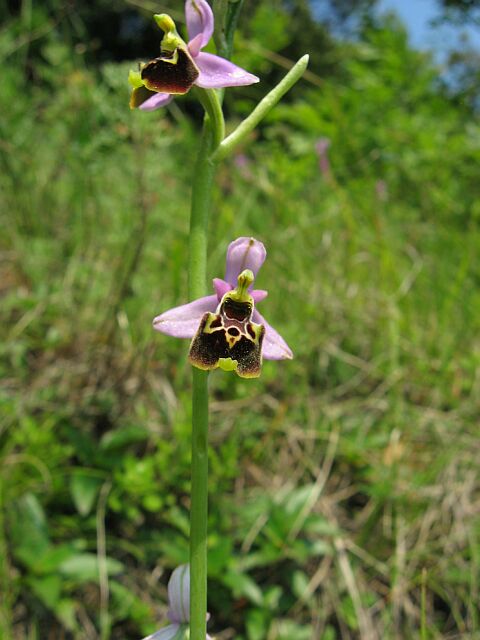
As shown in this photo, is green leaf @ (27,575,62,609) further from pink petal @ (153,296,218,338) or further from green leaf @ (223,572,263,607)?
pink petal @ (153,296,218,338)

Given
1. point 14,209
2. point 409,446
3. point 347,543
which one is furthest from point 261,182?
point 347,543

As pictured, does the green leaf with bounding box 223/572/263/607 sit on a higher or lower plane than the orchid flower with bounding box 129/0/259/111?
lower

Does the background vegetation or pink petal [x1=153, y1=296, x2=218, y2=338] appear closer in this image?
pink petal [x1=153, y1=296, x2=218, y2=338]

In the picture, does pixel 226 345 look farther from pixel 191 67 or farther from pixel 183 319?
pixel 191 67

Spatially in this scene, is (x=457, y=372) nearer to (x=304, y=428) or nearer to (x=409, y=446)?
(x=409, y=446)

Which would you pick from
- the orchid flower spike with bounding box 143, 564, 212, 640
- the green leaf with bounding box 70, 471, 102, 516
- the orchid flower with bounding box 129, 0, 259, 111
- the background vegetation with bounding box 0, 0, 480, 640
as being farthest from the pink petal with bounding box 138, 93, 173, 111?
the green leaf with bounding box 70, 471, 102, 516

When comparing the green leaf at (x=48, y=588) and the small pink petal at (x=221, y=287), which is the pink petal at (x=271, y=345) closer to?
the small pink petal at (x=221, y=287)

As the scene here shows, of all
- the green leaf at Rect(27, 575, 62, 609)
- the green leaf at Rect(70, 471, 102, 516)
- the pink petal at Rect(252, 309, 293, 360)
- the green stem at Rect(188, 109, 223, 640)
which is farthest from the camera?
the green leaf at Rect(70, 471, 102, 516)
